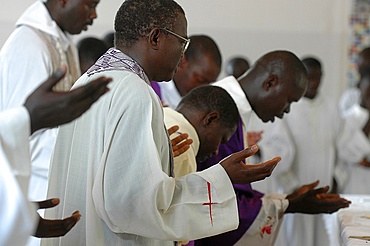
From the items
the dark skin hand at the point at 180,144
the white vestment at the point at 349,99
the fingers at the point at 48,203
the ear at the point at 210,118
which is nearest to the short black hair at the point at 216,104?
the ear at the point at 210,118

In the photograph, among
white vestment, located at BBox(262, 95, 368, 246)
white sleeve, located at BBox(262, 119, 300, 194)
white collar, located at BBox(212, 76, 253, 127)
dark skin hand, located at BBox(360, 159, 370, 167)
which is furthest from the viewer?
dark skin hand, located at BBox(360, 159, 370, 167)

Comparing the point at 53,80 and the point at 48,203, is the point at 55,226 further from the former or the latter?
the point at 53,80

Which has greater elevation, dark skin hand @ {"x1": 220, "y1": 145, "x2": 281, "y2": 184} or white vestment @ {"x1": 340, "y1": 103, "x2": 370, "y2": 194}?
dark skin hand @ {"x1": 220, "y1": 145, "x2": 281, "y2": 184}

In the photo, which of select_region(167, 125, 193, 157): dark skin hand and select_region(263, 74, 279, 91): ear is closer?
select_region(167, 125, 193, 157): dark skin hand

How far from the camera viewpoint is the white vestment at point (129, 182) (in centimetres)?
234

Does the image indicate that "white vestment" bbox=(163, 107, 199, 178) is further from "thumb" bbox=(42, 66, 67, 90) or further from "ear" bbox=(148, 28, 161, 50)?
"thumb" bbox=(42, 66, 67, 90)

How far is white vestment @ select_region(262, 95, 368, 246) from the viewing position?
5.86 meters

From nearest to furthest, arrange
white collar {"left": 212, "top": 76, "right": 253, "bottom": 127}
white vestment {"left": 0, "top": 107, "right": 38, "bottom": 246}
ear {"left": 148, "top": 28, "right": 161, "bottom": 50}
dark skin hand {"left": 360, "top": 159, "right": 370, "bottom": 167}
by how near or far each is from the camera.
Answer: white vestment {"left": 0, "top": 107, "right": 38, "bottom": 246} → ear {"left": 148, "top": 28, "right": 161, "bottom": 50} → white collar {"left": 212, "top": 76, "right": 253, "bottom": 127} → dark skin hand {"left": 360, "top": 159, "right": 370, "bottom": 167}

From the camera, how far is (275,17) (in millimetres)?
8406

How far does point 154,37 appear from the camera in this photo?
256 centimetres

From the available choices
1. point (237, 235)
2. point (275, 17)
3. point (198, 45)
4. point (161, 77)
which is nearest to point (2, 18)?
point (198, 45)

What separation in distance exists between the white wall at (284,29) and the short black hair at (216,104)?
4481 millimetres

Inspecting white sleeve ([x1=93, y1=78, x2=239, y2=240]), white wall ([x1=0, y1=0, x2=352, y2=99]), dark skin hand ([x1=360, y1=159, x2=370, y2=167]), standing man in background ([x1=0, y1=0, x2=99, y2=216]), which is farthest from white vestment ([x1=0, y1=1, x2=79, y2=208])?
white wall ([x1=0, y1=0, x2=352, y2=99])

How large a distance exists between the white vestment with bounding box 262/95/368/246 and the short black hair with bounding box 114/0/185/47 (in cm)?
350
